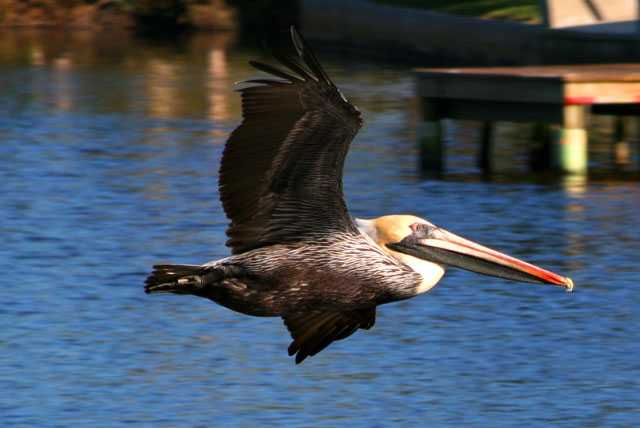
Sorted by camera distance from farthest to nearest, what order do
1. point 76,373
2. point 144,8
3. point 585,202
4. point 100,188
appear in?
point 144,8, point 100,188, point 585,202, point 76,373

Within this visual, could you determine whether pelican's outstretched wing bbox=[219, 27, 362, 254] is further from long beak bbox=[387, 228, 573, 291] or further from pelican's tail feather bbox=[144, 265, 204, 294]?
pelican's tail feather bbox=[144, 265, 204, 294]

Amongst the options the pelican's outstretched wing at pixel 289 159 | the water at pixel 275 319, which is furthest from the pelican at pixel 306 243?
the water at pixel 275 319

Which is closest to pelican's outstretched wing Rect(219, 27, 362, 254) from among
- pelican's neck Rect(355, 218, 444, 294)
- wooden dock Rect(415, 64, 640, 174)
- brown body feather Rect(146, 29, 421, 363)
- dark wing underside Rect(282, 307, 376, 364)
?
brown body feather Rect(146, 29, 421, 363)

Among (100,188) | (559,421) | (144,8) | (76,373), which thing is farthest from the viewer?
(144,8)

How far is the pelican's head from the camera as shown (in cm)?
755

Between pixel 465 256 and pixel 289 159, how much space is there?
1.10 meters

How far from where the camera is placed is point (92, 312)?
506 inches

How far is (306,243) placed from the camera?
24.8 ft

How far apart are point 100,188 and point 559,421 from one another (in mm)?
9732

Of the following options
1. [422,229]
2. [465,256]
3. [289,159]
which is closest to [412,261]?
[422,229]

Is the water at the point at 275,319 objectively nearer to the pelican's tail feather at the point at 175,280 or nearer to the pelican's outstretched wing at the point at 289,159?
the pelican's outstretched wing at the point at 289,159

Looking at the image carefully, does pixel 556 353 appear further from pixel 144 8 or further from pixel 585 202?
pixel 144 8

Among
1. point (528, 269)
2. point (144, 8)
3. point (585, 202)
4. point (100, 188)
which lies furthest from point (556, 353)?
point (144, 8)

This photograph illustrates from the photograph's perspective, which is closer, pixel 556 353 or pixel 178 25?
pixel 556 353
